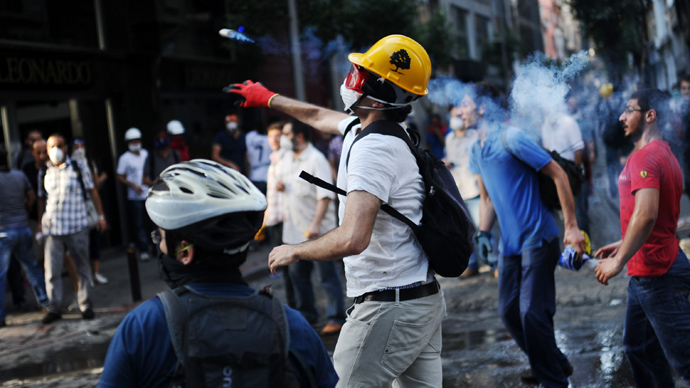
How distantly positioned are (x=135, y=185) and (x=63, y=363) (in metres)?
4.95

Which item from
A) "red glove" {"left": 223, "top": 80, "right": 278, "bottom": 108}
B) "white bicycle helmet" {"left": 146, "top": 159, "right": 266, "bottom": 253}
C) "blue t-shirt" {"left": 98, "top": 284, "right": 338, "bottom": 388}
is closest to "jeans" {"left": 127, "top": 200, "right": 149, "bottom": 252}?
"red glove" {"left": 223, "top": 80, "right": 278, "bottom": 108}

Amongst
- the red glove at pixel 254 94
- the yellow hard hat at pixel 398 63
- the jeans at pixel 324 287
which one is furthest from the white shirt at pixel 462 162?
the yellow hard hat at pixel 398 63

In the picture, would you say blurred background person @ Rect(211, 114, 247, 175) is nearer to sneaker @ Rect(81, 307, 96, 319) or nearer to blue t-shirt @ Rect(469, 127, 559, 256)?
sneaker @ Rect(81, 307, 96, 319)

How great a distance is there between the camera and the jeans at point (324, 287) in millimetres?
6617

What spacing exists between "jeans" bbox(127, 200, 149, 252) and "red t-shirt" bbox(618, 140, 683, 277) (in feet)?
28.7

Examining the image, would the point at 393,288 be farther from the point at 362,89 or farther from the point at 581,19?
the point at 581,19

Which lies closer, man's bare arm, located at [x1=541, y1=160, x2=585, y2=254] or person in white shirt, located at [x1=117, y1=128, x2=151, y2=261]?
man's bare arm, located at [x1=541, y1=160, x2=585, y2=254]

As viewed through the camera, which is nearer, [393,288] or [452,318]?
[393,288]

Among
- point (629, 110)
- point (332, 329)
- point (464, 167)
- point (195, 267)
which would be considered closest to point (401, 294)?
point (195, 267)

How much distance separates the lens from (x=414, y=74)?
2902 millimetres

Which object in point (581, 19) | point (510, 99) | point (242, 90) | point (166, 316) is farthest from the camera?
point (581, 19)

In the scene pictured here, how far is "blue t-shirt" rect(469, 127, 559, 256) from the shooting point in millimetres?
4332

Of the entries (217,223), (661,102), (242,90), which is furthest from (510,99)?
(217,223)

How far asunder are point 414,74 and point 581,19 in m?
21.2
